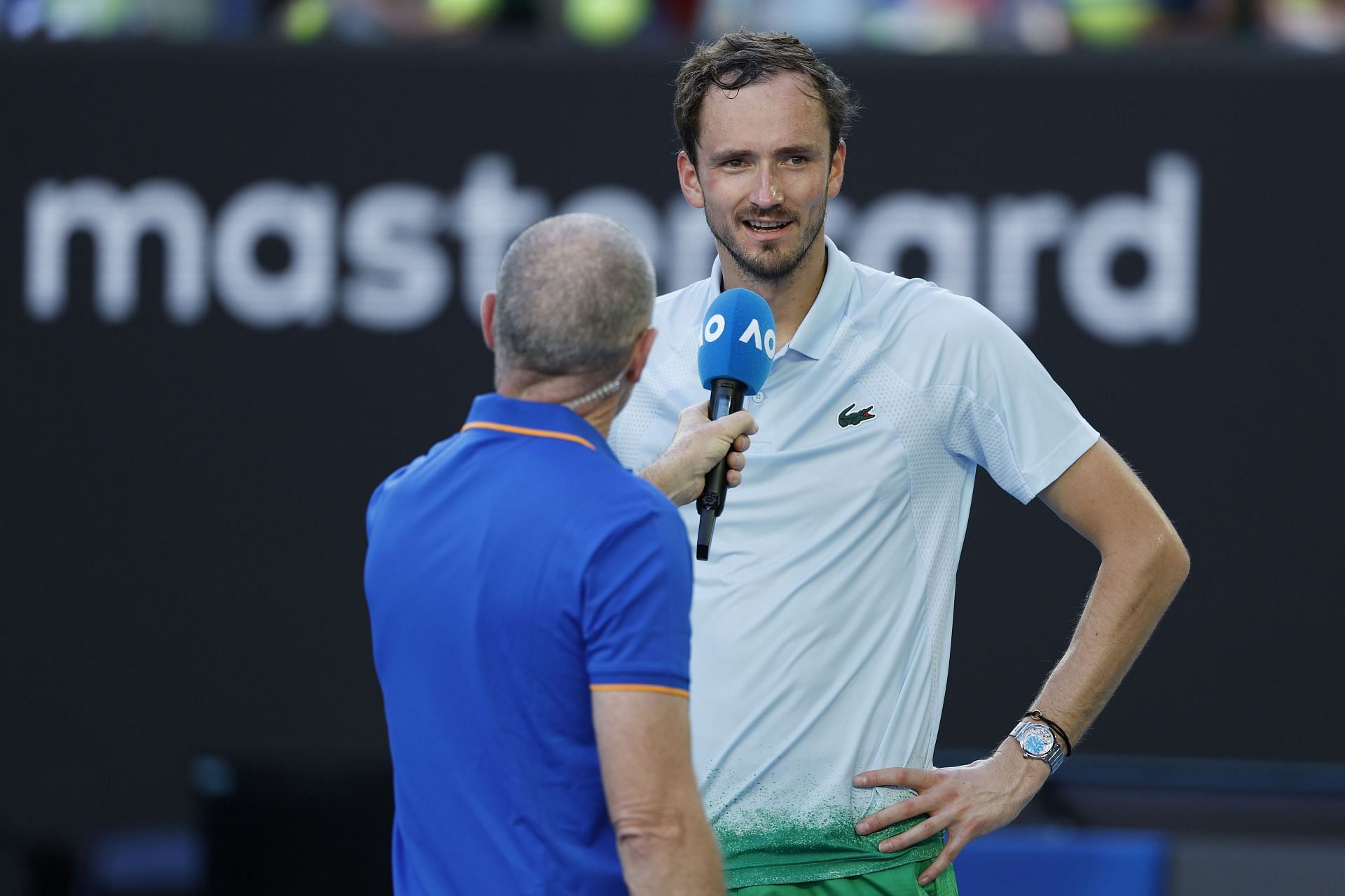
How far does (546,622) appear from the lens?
1875 mm

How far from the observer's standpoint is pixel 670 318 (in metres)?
2.83

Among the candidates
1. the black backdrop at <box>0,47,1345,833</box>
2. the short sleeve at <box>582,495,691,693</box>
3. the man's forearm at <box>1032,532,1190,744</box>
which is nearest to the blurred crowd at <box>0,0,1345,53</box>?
the black backdrop at <box>0,47,1345,833</box>

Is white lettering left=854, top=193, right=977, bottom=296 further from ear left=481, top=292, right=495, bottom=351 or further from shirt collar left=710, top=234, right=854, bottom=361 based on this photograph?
ear left=481, top=292, right=495, bottom=351

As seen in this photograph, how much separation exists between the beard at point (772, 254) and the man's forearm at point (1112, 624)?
676 mm

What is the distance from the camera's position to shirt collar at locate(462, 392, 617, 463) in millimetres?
1995

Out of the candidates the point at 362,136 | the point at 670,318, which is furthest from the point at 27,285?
the point at 670,318

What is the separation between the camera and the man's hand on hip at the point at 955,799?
2.51 m

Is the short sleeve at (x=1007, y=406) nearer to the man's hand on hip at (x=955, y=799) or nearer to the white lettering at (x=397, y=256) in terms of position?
the man's hand on hip at (x=955, y=799)

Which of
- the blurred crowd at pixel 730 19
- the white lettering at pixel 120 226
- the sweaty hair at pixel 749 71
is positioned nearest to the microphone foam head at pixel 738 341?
the sweaty hair at pixel 749 71

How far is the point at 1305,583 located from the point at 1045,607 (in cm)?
69

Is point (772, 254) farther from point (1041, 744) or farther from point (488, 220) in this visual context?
point (488, 220)

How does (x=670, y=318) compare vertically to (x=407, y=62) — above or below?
below

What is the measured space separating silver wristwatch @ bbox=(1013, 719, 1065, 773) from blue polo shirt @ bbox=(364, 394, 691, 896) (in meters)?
0.94

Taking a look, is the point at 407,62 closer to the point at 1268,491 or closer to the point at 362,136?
the point at 362,136
